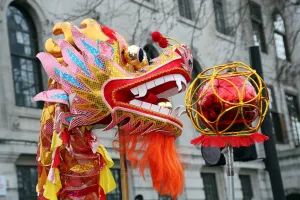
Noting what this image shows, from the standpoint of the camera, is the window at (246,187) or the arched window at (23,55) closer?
the arched window at (23,55)

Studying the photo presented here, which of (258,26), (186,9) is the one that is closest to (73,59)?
(186,9)

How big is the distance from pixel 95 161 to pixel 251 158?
169 centimetres

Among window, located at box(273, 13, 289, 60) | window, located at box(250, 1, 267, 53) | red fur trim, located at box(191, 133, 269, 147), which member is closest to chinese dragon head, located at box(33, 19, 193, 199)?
red fur trim, located at box(191, 133, 269, 147)

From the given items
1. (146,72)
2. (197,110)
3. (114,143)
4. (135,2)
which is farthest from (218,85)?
(135,2)

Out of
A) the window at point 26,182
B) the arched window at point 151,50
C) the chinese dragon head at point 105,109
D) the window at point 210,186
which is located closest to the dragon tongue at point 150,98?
the chinese dragon head at point 105,109

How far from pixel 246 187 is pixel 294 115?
527 centimetres

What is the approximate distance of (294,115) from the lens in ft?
74.3

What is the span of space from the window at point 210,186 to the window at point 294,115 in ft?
21.1

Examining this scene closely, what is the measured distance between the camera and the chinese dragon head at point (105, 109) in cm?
382

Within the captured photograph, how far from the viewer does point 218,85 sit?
3871 mm

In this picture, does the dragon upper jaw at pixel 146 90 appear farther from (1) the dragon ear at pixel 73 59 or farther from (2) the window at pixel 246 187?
(2) the window at pixel 246 187

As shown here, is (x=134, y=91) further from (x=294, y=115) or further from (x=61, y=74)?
(x=294, y=115)

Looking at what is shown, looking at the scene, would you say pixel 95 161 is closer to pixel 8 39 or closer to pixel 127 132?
pixel 127 132

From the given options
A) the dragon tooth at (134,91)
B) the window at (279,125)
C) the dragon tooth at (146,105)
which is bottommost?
the dragon tooth at (146,105)
